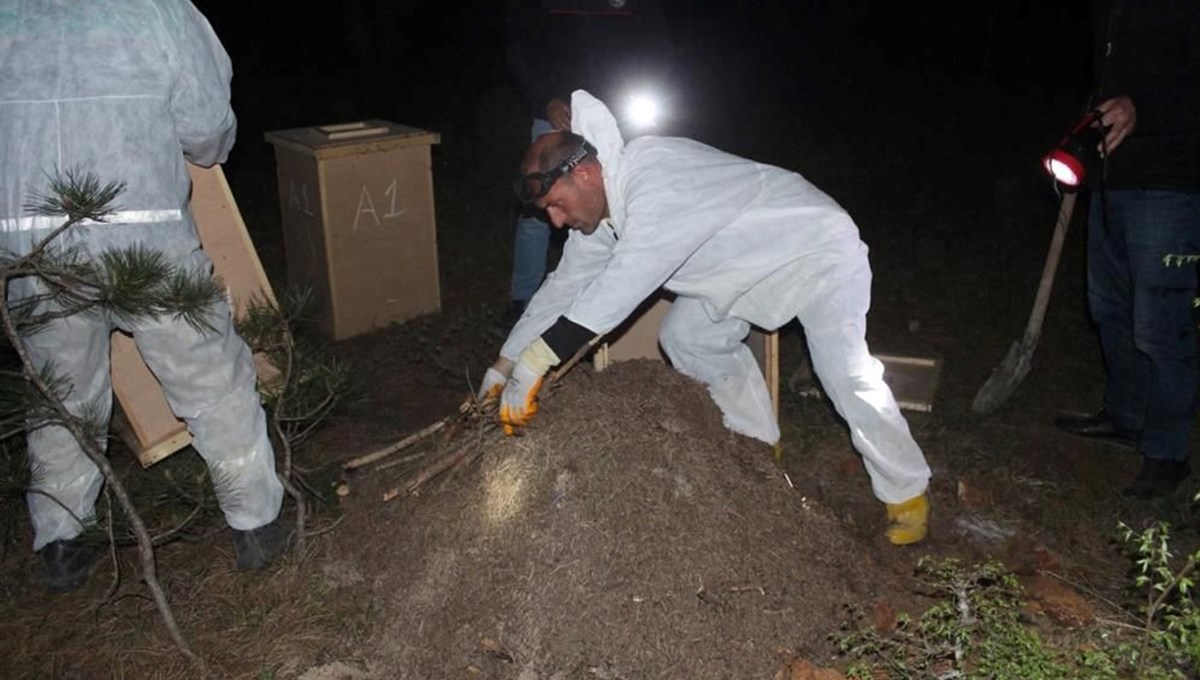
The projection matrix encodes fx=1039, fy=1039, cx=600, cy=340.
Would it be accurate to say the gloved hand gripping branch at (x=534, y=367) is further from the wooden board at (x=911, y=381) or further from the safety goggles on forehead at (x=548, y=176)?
the wooden board at (x=911, y=381)

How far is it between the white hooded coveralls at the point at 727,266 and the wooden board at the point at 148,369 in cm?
108

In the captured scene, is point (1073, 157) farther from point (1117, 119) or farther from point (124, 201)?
point (124, 201)

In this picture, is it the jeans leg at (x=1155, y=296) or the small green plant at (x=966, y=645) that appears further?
the jeans leg at (x=1155, y=296)

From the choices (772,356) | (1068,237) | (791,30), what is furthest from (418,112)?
(772,356)

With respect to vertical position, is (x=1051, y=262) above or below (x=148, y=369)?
above

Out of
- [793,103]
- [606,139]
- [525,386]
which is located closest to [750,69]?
[793,103]

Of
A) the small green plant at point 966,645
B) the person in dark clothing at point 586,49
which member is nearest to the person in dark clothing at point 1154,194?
the small green plant at point 966,645

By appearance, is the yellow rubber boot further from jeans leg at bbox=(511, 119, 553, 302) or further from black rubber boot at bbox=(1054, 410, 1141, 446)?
jeans leg at bbox=(511, 119, 553, 302)

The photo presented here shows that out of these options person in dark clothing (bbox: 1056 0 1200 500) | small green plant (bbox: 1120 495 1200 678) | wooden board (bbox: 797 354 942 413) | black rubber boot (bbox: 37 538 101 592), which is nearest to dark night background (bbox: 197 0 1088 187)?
wooden board (bbox: 797 354 942 413)

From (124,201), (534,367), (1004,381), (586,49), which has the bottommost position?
(1004,381)

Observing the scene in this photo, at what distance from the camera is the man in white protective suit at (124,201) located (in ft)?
9.39

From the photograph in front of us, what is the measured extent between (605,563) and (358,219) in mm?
2984

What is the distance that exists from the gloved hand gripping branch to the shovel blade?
2357 mm

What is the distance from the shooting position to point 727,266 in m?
3.48
